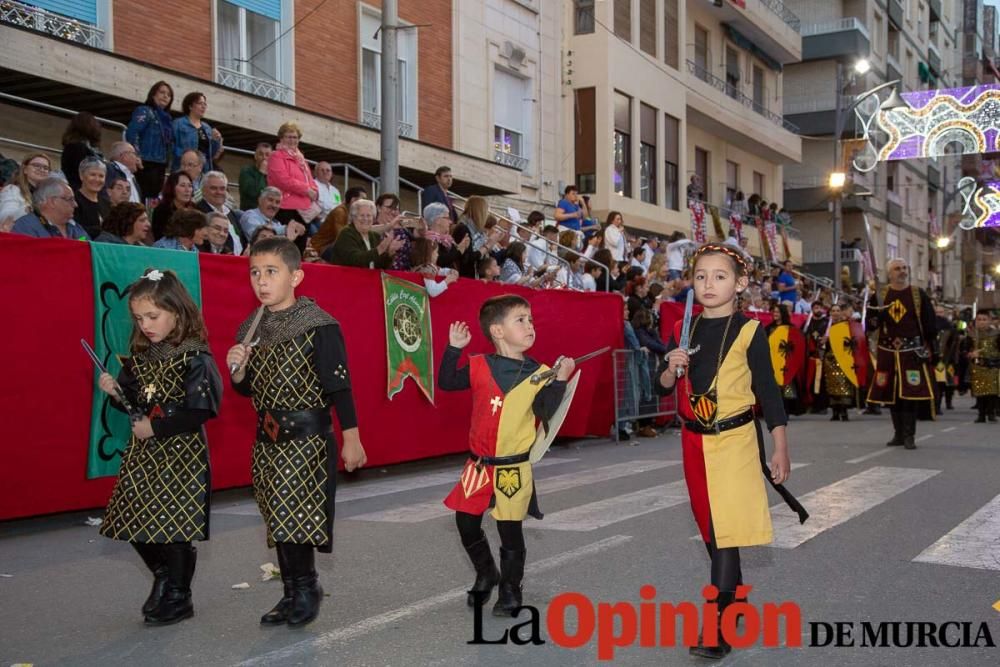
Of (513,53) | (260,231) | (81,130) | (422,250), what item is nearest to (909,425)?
(422,250)

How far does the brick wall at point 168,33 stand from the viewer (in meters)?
14.4

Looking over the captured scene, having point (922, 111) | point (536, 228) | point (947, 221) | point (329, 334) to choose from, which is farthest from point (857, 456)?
point (947, 221)

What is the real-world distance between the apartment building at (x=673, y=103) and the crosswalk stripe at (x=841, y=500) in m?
16.2

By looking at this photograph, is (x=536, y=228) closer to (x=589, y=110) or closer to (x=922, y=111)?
(x=589, y=110)

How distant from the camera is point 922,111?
23.9 meters

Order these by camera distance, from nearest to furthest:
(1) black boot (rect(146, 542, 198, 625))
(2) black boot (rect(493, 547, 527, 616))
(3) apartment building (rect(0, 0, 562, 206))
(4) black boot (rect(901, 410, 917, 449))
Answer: (1) black boot (rect(146, 542, 198, 625)) < (2) black boot (rect(493, 547, 527, 616)) < (3) apartment building (rect(0, 0, 562, 206)) < (4) black boot (rect(901, 410, 917, 449))

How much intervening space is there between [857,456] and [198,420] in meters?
9.02

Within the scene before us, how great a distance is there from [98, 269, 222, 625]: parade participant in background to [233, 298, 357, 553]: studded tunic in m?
0.31

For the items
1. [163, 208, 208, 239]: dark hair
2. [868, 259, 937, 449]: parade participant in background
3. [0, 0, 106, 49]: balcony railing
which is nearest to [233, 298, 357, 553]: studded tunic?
[163, 208, 208, 239]: dark hair

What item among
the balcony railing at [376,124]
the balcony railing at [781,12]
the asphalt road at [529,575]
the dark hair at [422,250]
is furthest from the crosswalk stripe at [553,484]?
the balcony railing at [781,12]

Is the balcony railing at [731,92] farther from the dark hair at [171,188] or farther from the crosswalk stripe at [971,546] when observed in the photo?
the crosswalk stripe at [971,546]

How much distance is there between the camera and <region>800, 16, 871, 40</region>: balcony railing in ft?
149

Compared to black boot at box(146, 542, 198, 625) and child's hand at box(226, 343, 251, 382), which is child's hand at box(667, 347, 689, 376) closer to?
child's hand at box(226, 343, 251, 382)

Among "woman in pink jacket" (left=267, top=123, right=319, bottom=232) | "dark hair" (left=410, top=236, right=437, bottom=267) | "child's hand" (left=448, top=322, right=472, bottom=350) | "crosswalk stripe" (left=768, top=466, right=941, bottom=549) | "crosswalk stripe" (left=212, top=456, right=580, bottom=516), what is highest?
"woman in pink jacket" (left=267, top=123, right=319, bottom=232)
